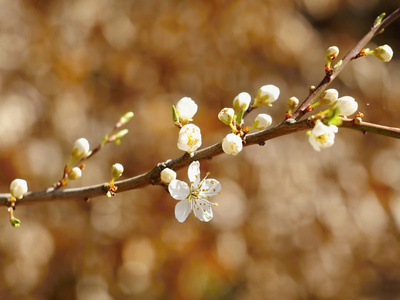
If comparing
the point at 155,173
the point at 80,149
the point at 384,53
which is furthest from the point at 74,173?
the point at 384,53

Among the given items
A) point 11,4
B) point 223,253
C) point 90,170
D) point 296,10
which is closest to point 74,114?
point 90,170

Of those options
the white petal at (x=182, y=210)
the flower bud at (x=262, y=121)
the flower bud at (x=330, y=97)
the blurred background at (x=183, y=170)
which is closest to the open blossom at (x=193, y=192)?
the white petal at (x=182, y=210)

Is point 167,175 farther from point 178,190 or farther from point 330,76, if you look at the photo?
point 330,76

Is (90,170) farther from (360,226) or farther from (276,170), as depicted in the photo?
(360,226)

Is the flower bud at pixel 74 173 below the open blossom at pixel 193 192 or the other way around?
the other way around

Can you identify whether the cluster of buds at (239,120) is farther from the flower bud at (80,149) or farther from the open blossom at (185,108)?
the flower bud at (80,149)


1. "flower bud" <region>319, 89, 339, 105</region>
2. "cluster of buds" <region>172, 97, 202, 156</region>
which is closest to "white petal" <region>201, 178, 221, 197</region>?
"cluster of buds" <region>172, 97, 202, 156</region>
